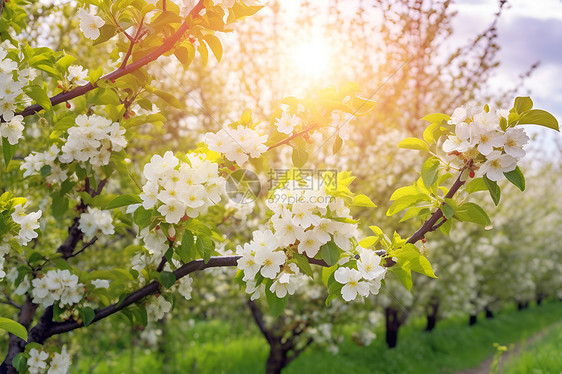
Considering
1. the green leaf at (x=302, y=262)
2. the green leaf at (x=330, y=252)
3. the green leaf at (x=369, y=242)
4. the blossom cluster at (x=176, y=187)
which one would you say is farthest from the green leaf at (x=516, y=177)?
the blossom cluster at (x=176, y=187)

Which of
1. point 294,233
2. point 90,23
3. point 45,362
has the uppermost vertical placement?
point 90,23

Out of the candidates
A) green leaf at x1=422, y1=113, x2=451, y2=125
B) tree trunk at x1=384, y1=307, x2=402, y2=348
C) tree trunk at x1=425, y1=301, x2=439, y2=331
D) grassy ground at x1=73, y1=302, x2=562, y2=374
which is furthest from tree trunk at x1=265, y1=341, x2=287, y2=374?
tree trunk at x1=425, y1=301, x2=439, y2=331

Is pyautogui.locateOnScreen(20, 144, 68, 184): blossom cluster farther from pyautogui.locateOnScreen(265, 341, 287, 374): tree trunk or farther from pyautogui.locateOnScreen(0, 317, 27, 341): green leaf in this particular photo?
pyautogui.locateOnScreen(265, 341, 287, 374): tree trunk

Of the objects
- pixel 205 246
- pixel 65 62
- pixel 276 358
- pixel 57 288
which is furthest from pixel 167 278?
pixel 276 358

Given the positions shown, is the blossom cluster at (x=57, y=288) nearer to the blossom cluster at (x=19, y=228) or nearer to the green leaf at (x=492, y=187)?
the blossom cluster at (x=19, y=228)

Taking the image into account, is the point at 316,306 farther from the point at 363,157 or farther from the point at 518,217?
the point at 518,217

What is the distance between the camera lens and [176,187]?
192cm

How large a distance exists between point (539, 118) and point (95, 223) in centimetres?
264

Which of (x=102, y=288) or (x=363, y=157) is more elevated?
(x=102, y=288)

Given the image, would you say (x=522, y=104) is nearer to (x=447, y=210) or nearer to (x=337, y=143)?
(x=447, y=210)

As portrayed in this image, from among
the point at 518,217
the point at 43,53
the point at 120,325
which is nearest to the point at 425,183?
the point at 43,53

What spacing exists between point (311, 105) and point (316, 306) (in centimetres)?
546

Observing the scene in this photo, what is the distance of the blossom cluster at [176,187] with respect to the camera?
1910 millimetres

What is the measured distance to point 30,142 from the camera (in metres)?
4.86
